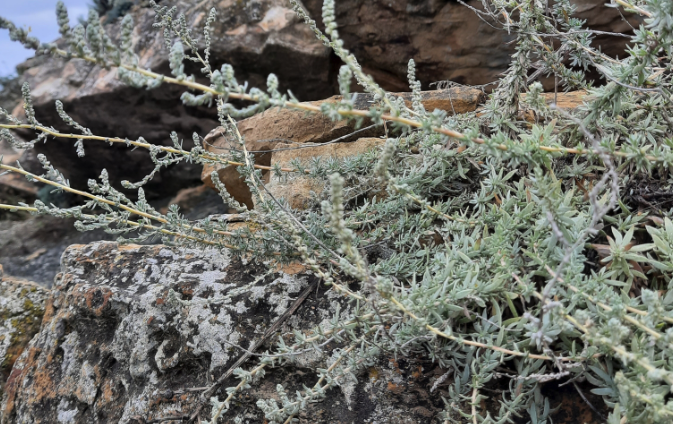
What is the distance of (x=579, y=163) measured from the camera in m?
1.52

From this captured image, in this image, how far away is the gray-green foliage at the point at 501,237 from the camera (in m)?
0.90

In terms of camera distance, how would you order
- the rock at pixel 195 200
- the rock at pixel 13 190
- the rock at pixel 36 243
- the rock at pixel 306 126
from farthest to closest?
the rock at pixel 13 190 → the rock at pixel 36 243 → the rock at pixel 195 200 → the rock at pixel 306 126

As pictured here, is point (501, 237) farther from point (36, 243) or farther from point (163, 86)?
point (36, 243)

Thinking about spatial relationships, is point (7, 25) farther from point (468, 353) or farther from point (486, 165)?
point (486, 165)

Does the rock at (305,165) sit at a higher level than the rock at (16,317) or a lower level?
higher

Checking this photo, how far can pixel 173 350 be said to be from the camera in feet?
5.30

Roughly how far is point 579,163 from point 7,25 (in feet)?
5.00

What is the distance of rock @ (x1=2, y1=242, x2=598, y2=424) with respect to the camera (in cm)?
135

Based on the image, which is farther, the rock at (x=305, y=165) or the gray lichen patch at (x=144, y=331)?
the rock at (x=305, y=165)

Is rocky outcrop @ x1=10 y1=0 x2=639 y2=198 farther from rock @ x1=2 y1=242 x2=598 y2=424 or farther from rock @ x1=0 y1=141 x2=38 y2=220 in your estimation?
rock @ x1=2 y1=242 x2=598 y2=424

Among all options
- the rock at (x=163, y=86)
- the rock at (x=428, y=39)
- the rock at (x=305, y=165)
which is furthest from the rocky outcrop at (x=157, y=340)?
the rock at (x=428, y=39)

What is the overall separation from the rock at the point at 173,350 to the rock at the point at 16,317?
208 mm

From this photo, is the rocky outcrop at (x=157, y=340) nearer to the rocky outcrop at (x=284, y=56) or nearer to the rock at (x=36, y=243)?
the rocky outcrop at (x=284, y=56)

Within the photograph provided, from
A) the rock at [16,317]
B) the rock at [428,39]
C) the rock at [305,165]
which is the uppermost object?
the rock at [428,39]
